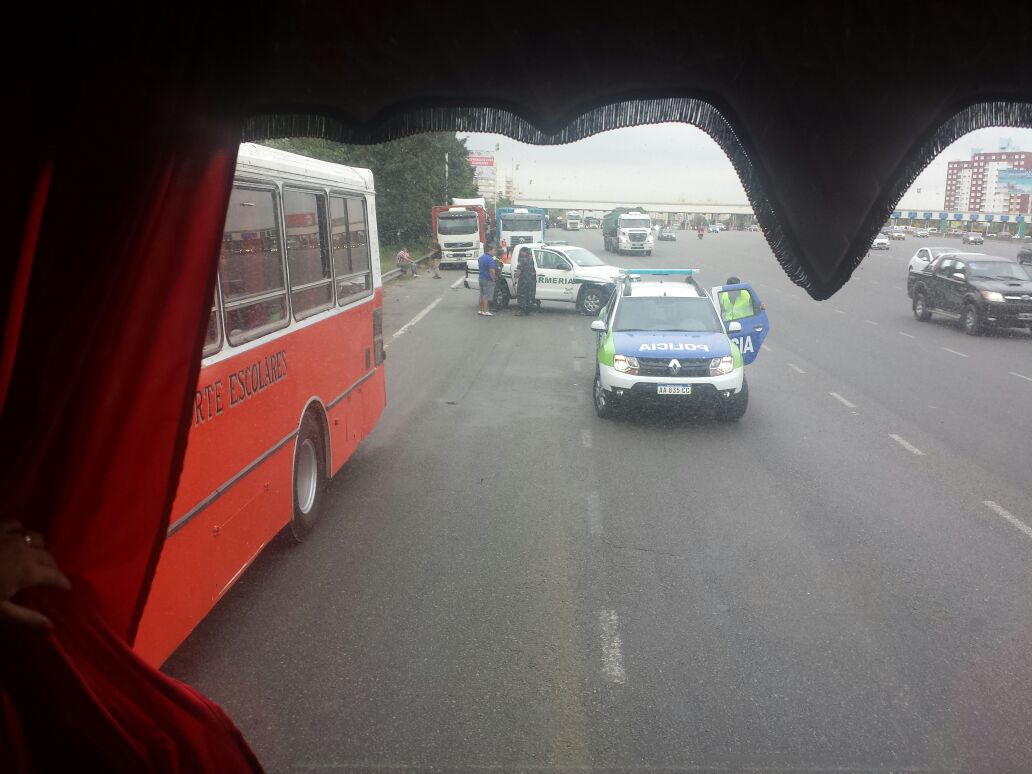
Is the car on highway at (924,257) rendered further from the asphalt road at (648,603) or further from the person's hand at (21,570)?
the person's hand at (21,570)

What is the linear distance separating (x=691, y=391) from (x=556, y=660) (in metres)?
6.52

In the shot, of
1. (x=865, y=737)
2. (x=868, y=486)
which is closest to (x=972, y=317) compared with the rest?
(x=868, y=486)

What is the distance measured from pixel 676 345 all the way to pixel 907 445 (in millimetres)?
3010

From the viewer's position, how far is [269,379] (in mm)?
6148

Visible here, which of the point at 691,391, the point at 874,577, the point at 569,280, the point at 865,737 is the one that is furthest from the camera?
the point at 569,280

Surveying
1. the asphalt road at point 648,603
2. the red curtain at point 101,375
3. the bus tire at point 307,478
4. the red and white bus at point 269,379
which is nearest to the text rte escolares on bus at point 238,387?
the red and white bus at point 269,379

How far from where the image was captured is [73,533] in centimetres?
275

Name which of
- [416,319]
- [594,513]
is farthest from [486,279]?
[594,513]

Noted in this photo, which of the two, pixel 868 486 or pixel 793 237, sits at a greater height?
pixel 793 237

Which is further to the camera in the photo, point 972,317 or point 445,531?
point 972,317

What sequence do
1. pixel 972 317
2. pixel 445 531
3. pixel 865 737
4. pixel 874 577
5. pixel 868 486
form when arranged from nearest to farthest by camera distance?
pixel 865 737 → pixel 874 577 → pixel 445 531 → pixel 868 486 → pixel 972 317

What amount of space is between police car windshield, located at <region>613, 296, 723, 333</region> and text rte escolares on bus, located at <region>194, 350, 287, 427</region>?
671 cm

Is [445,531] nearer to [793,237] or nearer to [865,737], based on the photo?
[865,737]

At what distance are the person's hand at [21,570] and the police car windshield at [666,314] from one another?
10029mm
